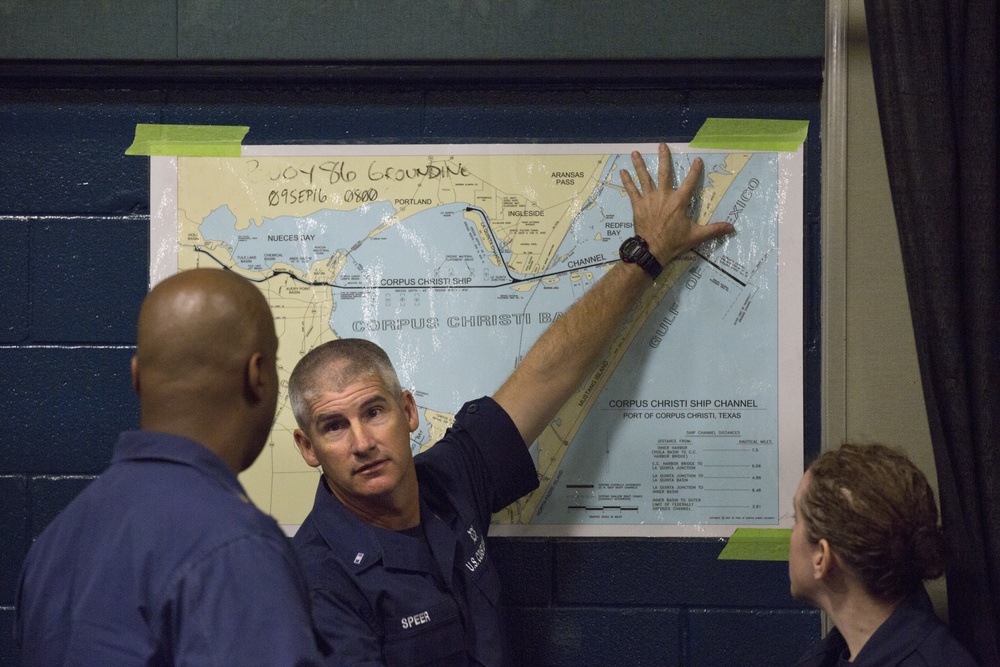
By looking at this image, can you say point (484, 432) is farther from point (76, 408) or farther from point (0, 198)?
point (0, 198)

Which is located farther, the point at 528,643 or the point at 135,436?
the point at 528,643

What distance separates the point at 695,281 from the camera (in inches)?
71.4

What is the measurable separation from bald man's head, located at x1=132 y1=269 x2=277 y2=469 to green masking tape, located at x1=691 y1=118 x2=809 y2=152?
112 centimetres

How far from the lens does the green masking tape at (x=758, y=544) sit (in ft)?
5.89

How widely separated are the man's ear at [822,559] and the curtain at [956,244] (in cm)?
29

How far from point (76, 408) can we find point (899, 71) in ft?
5.67

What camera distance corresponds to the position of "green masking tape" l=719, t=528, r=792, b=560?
70.7 inches

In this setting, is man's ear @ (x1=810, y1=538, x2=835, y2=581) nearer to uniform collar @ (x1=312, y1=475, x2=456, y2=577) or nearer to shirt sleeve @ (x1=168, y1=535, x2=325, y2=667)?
uniform collar @ (x1=312, y1=475, x2=456, y2=577)

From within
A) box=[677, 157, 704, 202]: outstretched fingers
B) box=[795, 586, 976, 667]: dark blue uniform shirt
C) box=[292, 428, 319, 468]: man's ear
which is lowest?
box=[795, 586, 976, 667]: dark blue uniform shirt

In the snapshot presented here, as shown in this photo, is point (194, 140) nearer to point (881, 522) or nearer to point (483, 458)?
point (483, 458)

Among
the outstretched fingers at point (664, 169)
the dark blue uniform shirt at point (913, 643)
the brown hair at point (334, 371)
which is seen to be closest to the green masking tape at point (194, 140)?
the brown hair at point (334, 371)

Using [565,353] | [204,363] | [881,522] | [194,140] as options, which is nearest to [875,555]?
[881,522]

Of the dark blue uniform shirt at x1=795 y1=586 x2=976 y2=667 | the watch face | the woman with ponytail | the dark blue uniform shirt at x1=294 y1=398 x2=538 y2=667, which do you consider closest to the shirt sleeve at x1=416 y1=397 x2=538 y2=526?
the dark blue uniform shirt at x1=294 y1=398 x2=538 y2=667

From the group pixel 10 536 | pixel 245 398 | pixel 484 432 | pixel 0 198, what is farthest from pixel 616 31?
pixel 10 536
